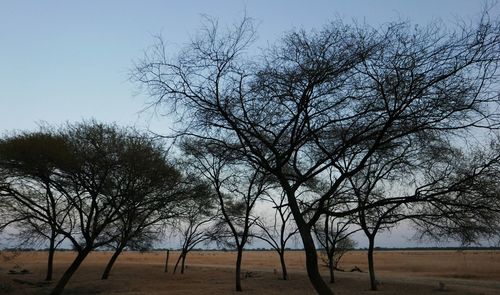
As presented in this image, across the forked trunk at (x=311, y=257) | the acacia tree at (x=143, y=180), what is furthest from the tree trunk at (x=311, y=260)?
the acacia tree at (x=143, y=180)

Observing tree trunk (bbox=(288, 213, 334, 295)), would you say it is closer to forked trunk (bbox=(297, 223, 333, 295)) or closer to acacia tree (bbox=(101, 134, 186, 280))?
forked trunk (bbox=(297, 223, 333, 295))

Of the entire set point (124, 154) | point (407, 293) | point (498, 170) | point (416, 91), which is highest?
point (124, 154)

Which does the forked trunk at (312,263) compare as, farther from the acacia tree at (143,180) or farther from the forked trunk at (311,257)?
the acacia tree at (143,180)

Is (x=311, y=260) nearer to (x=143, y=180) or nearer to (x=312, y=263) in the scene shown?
(x=312, y=263)

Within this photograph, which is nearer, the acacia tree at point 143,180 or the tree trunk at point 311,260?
the tree trunk at point 311,260

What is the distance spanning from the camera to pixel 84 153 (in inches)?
880

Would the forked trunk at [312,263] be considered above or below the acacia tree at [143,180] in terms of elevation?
below

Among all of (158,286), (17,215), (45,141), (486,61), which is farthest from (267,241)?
(486,61)

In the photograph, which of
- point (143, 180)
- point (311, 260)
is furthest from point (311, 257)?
point (143, 180)

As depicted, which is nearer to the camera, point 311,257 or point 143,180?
point 311,257

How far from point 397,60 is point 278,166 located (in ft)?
11.1

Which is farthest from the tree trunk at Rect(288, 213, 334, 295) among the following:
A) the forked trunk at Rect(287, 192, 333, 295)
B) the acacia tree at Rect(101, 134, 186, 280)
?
the acacia tree at Rect(101, 134, 186, 280)

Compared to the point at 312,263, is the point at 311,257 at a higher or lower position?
higher

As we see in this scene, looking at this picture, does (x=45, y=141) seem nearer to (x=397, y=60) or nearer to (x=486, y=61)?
(x=397, y=60)
